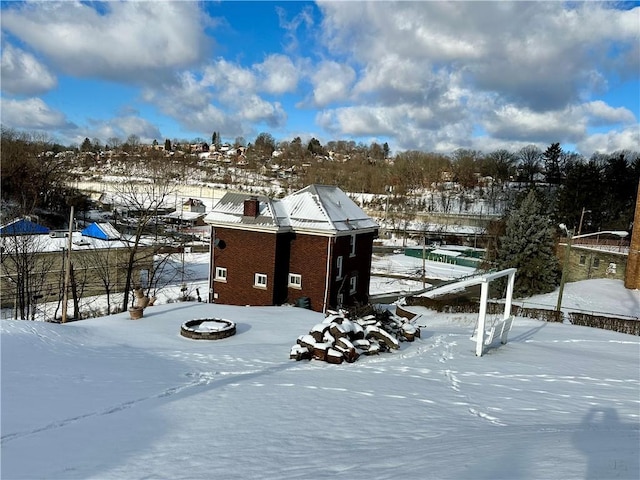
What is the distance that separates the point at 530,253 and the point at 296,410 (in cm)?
2698

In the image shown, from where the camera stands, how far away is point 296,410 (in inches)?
283

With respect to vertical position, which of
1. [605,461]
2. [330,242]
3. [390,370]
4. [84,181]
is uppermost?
[84,181]

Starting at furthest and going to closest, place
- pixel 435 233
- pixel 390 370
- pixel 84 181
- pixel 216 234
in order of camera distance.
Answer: pixel 84 181 < pixel 435 233 < pixel 216 234 < pixel 390 370

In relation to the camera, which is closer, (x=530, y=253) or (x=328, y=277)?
(x=328, y=277)

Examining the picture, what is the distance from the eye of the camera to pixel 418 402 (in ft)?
25.9

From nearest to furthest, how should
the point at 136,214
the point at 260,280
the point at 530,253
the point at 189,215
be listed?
the point at 260,280, the point at 530,253, the point at 136,214, the point at 189,215

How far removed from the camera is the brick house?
70.4ft

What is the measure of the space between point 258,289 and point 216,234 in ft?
11.9

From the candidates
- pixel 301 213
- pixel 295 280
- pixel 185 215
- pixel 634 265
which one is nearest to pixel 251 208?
pixel 301 213

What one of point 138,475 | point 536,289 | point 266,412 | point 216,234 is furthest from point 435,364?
A: point 536,289

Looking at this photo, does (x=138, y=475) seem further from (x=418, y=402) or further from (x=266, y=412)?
(x=418, y=402)

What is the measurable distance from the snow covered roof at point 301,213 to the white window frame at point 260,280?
2.43m

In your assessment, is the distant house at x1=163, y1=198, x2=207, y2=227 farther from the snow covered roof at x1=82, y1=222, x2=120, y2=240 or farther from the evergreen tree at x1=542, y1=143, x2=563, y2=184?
the evergreen tree at x1=542, y1=143, x2=563, y2=184

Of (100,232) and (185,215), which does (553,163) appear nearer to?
(185,215)
